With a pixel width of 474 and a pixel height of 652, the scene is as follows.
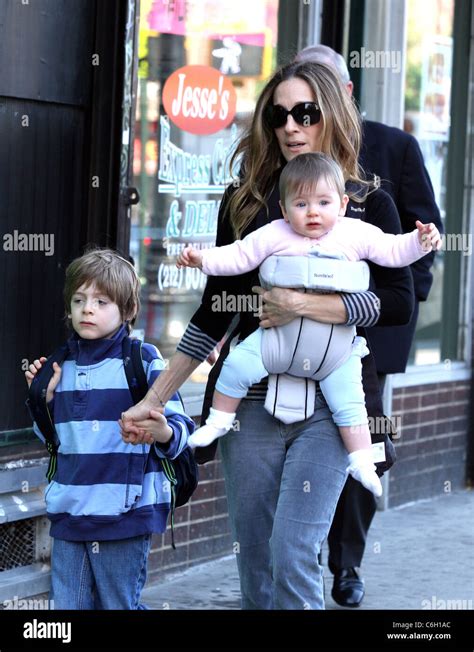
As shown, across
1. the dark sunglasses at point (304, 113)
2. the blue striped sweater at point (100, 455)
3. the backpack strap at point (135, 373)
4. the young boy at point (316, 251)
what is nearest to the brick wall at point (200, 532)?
the blue striped sweater at point (100, 455)

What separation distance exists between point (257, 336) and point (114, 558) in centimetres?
89

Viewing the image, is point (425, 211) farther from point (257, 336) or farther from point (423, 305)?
point (423, 305)

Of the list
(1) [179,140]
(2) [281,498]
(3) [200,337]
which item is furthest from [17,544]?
(1) [179,140]

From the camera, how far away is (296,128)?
424cm

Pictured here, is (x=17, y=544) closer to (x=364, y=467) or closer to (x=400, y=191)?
(x=364, y=467)

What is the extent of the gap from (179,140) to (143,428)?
2.75m

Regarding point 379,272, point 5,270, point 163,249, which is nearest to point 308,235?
point 379,272

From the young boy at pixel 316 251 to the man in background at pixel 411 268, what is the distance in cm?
156

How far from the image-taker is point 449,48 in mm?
8773

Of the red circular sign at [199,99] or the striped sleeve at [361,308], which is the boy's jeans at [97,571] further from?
the red circular sign at [199,99]

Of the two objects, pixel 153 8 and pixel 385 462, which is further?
pixel 153 8

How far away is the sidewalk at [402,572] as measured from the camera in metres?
6.12

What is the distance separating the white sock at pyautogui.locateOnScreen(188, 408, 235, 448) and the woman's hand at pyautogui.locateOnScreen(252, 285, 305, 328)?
0.30 metres

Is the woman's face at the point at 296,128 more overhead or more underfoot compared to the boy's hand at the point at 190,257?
more overhead
